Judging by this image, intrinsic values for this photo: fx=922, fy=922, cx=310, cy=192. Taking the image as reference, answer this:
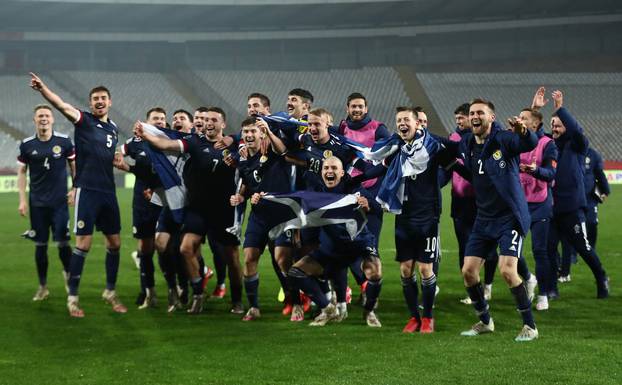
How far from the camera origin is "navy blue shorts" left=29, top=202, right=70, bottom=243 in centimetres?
1005

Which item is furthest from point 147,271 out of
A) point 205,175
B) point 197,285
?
point 205,175

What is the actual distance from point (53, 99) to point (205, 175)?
163cm

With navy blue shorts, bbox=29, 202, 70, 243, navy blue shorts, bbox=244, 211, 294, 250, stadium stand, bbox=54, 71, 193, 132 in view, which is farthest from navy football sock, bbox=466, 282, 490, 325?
stadium stand, bbox=54, 71, 193, 132

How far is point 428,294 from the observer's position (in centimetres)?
785

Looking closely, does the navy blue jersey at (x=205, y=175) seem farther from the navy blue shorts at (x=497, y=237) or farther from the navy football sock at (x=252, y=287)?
the navy blue shorts at (x=497, y=237)

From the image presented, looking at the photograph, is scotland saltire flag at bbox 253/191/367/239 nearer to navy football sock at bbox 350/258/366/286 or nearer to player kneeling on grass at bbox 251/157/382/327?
player kneeling on grass at bbox 251/157/382/327

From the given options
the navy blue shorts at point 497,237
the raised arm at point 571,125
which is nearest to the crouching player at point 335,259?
the navy blue shorts at point 497,237

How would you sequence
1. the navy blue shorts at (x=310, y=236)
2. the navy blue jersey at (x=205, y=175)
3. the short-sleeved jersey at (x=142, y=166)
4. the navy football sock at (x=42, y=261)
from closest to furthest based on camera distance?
the navy blue shorts at (x=310, y=236), the navy blue jersey at (x=205, y=175), the short-sleeved jersey at (x=142, y=166), the navy football sock at (x=42, y=261)

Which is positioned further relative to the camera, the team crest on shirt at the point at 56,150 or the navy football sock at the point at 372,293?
the team crest on shirt at the point at 56,150

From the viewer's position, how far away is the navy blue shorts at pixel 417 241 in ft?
25.4

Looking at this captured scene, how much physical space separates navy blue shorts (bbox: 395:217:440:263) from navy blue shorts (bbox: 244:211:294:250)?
129cm

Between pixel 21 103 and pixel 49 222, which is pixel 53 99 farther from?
pixel 21 103

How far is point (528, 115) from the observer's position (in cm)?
833

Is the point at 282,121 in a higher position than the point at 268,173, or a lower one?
higher
